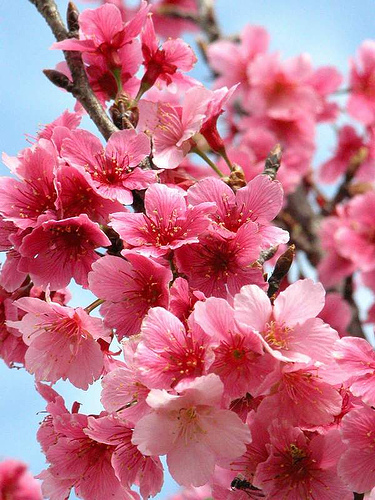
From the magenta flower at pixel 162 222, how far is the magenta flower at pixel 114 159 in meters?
0.06

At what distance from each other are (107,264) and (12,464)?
7.20ft

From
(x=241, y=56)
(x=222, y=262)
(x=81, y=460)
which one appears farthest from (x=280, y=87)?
(x=81, y=460)

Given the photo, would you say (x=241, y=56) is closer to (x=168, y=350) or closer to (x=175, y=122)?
(x=175, y=122)

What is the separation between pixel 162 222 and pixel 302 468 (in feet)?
1.64

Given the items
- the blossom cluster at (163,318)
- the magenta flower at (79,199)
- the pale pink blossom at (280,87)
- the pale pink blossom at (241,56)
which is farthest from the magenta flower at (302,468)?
the pale pink blossom at (241,56)

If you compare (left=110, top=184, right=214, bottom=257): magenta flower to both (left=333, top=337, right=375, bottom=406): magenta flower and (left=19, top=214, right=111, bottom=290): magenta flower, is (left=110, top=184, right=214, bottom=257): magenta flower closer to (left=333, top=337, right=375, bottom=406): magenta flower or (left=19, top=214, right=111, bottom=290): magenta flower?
(left=19, top=214, right=111, bottom=290): magenta flower

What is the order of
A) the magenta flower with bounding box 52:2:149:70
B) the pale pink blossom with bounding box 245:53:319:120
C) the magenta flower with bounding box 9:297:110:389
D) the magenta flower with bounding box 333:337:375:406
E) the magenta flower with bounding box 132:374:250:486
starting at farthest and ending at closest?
1. the pale pink blossom with bounding box 245:53:319:120
2. the magenta flower with bounding box 52:2:149:70
3. the magenta flower with bounding box 9:297:110:389
4. the magenta flower with bounding box 333:337:375:406
5. the magenta flower with bounding box 132:374:250:486

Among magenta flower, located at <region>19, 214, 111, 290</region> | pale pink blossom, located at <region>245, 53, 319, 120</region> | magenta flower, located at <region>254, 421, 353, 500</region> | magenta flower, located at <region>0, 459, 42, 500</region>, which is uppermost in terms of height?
magenta flower, located at <region>19, 214, 111, 290</region>

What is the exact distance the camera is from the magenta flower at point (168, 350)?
3.27 ft

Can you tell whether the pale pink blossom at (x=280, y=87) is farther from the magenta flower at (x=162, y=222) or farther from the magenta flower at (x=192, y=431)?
the magenta flower at (x=192, y=431)

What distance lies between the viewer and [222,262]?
1131mm

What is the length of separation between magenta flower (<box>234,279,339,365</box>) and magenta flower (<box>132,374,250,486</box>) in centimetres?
13

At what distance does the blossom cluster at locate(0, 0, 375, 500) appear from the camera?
39.6 inches

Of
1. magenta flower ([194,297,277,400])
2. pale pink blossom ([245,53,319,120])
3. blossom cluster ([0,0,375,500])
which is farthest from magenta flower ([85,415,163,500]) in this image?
pale pink blossom ([245,53,319,120])
